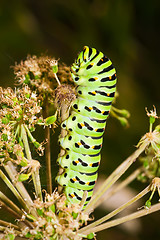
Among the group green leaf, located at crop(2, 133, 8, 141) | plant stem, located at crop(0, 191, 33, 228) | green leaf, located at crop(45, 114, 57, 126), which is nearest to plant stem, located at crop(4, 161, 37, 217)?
plant stem, located at crop(0, 191, 33, 228)

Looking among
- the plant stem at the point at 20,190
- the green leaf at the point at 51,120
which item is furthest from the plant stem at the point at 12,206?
the green leaf at the point at 51,120

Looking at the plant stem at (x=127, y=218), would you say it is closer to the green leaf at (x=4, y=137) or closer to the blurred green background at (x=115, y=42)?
the green leaf at (x=4, y=137)

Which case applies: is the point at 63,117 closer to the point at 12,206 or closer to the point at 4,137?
the point at 4,137

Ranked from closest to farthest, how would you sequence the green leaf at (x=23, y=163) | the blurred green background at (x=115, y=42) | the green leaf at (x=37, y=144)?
the green leaf at (x=23, y=163), the green leaf at (x=37, y=144), the blurred green background at (x=115, y=42)

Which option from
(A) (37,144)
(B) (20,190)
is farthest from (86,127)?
(B) (20,190)

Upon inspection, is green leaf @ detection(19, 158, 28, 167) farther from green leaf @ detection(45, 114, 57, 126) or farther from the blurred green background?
the blurred green background
